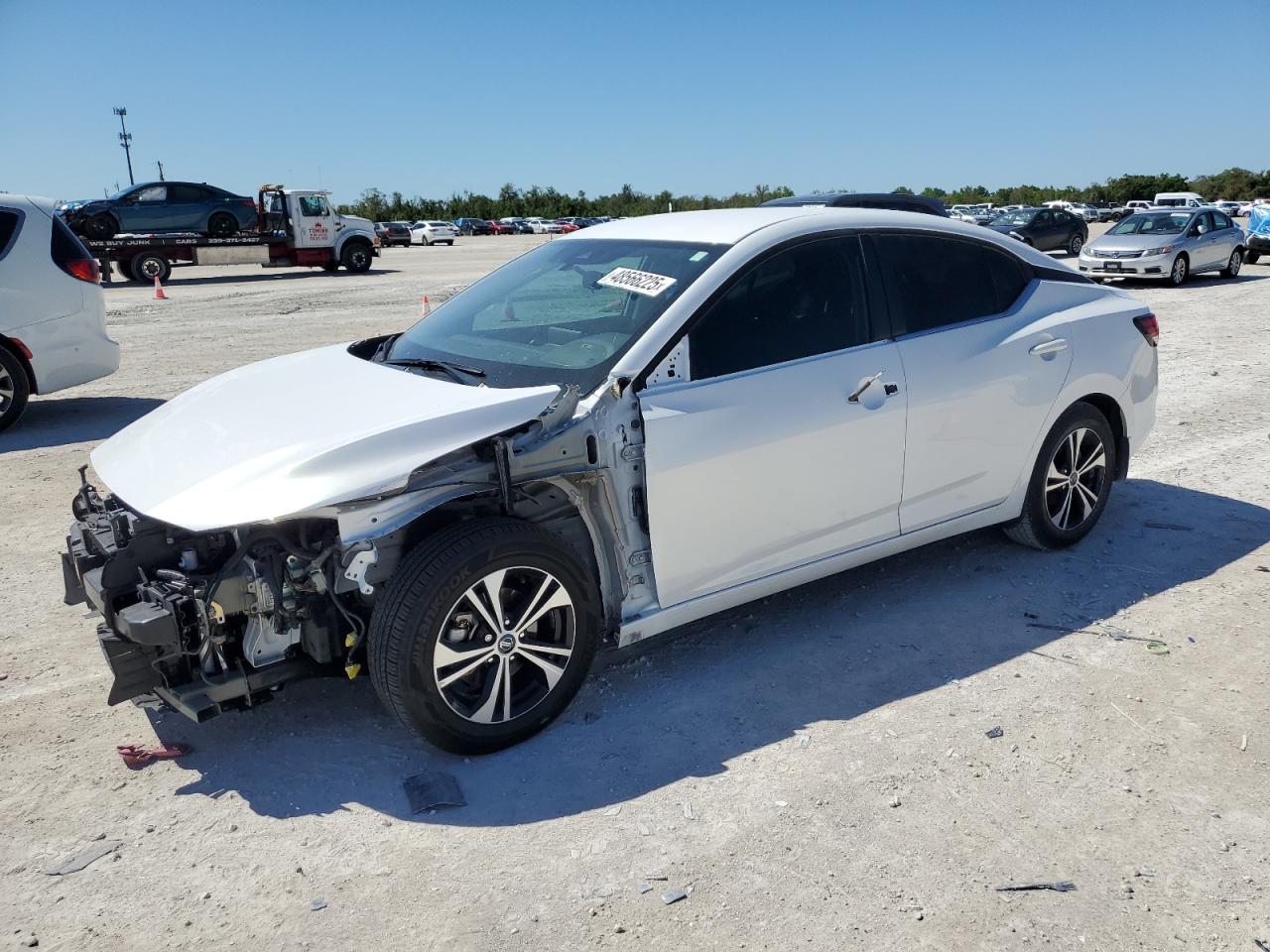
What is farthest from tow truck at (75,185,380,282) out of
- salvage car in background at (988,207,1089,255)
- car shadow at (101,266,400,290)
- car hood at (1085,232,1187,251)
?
car hood at (1085,232,1187,251)

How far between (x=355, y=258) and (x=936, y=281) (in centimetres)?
2679

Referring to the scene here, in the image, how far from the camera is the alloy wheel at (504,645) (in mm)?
3324

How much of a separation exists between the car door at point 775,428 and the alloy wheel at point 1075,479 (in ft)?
3.89

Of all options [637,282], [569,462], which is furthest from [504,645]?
[637,282]

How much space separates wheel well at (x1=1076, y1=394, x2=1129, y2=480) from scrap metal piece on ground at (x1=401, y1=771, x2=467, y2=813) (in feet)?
11.7

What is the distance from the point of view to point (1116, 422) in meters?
5.27

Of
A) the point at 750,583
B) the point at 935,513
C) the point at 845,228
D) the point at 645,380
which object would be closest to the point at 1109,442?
the point at 935,513

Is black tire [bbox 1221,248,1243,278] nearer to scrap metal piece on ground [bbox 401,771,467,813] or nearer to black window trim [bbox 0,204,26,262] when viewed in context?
black window trim [bbox 0,204,26,262]

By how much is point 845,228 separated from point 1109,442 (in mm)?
1991

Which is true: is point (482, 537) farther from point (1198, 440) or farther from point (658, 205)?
point (658, 205)

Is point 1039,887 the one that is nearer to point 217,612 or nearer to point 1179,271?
point 217,612

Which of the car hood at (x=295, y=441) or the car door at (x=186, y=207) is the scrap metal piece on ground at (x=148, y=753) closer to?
the car hood at (x=295, y=441)

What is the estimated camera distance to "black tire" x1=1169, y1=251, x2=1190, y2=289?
1919cm

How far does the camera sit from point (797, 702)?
12.5ft
